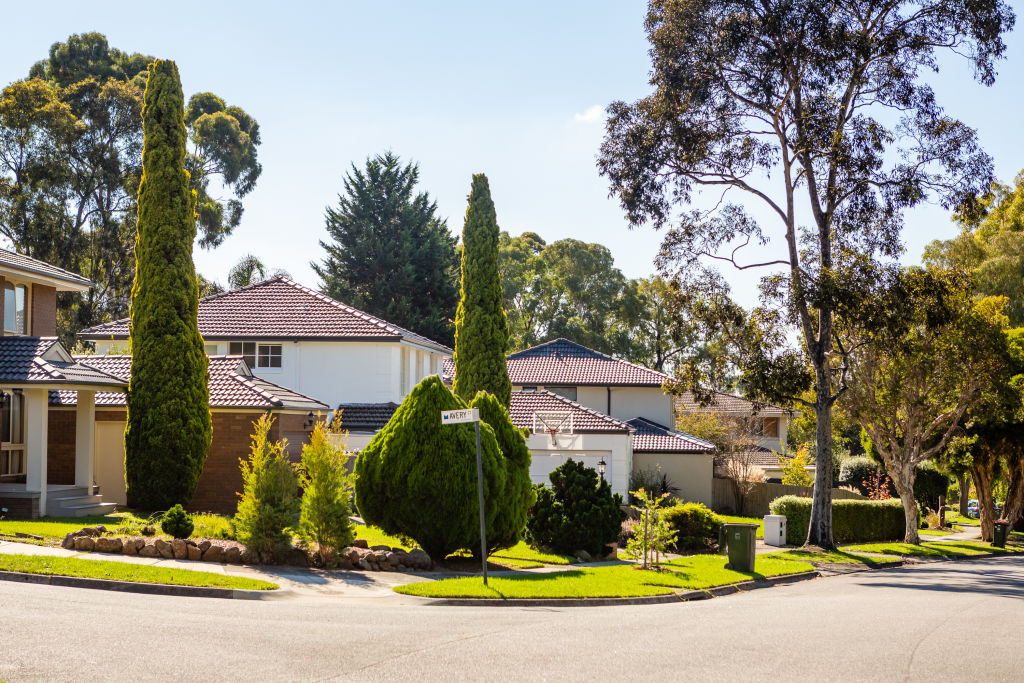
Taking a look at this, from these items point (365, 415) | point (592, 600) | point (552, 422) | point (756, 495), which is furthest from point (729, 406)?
point (592, 600)

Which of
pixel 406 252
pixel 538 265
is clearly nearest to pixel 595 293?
pixel 538 265

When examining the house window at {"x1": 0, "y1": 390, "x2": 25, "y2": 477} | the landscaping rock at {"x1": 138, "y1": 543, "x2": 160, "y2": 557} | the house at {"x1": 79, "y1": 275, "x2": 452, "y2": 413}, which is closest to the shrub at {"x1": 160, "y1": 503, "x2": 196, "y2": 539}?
the landscaping rock at {"x1": 138, "y1": 543, "x2": 160, "y2": 557}

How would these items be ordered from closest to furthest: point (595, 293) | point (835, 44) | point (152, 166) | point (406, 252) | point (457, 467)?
point (457, 467) → point (152, 166) → point (835, 44) → point (406, 252) → point (595, 293)

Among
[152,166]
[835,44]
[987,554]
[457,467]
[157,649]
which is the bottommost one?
[987,554]

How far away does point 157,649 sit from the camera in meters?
9.29

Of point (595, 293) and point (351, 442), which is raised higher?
point (595, 293)

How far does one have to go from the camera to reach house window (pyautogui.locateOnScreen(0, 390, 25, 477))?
24.3 metres

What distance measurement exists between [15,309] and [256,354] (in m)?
10.7

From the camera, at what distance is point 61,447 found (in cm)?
2586

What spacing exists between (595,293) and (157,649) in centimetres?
6428

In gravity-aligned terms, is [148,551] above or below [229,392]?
below

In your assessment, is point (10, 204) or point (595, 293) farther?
point (595, 293)

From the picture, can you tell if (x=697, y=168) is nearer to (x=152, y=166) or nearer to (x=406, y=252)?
(x=152, y=166)

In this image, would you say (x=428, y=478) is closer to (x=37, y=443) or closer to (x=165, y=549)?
(x=165, y=549)
